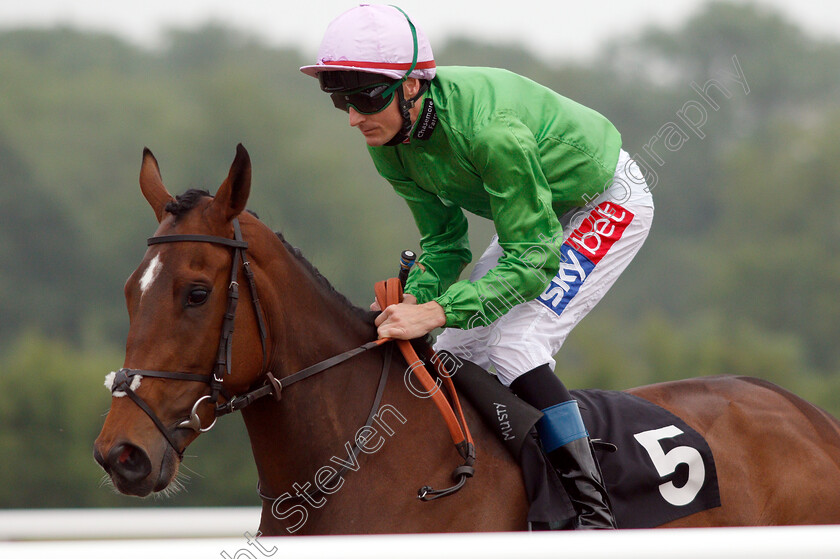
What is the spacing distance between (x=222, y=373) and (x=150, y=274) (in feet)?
1.06

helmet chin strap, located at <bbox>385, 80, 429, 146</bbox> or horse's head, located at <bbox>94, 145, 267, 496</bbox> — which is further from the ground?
helmet chin strap, located at <bbox>385, 80, 429, 146</bbox>

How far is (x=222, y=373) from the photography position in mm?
2469

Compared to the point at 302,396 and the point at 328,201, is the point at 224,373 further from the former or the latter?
the point at 328,201

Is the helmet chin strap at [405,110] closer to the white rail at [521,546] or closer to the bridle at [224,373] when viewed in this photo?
the bridle at [224,373]

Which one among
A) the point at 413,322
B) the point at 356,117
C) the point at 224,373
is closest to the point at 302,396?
the point at 224,373

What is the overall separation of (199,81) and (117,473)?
27.7 m

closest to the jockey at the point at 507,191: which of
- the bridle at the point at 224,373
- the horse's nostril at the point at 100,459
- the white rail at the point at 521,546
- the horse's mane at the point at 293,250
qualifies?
the horse's mane at the point at 293,250

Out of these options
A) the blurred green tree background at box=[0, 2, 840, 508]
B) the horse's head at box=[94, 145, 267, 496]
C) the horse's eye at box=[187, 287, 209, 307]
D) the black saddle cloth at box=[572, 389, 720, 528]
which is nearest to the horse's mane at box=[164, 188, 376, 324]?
the horse's head at box=[94, 145, 267, 496]

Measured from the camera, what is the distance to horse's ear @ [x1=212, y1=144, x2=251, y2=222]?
100 inches

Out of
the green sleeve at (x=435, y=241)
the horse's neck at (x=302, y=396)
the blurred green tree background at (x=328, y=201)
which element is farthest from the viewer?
the blurred green tree background at (x=328, y=201)

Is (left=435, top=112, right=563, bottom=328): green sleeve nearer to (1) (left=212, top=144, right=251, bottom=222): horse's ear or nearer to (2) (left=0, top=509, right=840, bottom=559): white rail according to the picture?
(1) (left=212, top=144, right=251, bottom=222): horse's ear

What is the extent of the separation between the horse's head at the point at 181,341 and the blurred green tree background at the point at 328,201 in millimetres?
11565

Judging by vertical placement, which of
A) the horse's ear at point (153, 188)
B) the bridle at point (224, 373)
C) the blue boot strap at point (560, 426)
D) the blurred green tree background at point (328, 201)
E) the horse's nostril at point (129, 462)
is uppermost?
the horse's ear at point (153, 188)

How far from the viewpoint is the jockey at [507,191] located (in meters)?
2.79
